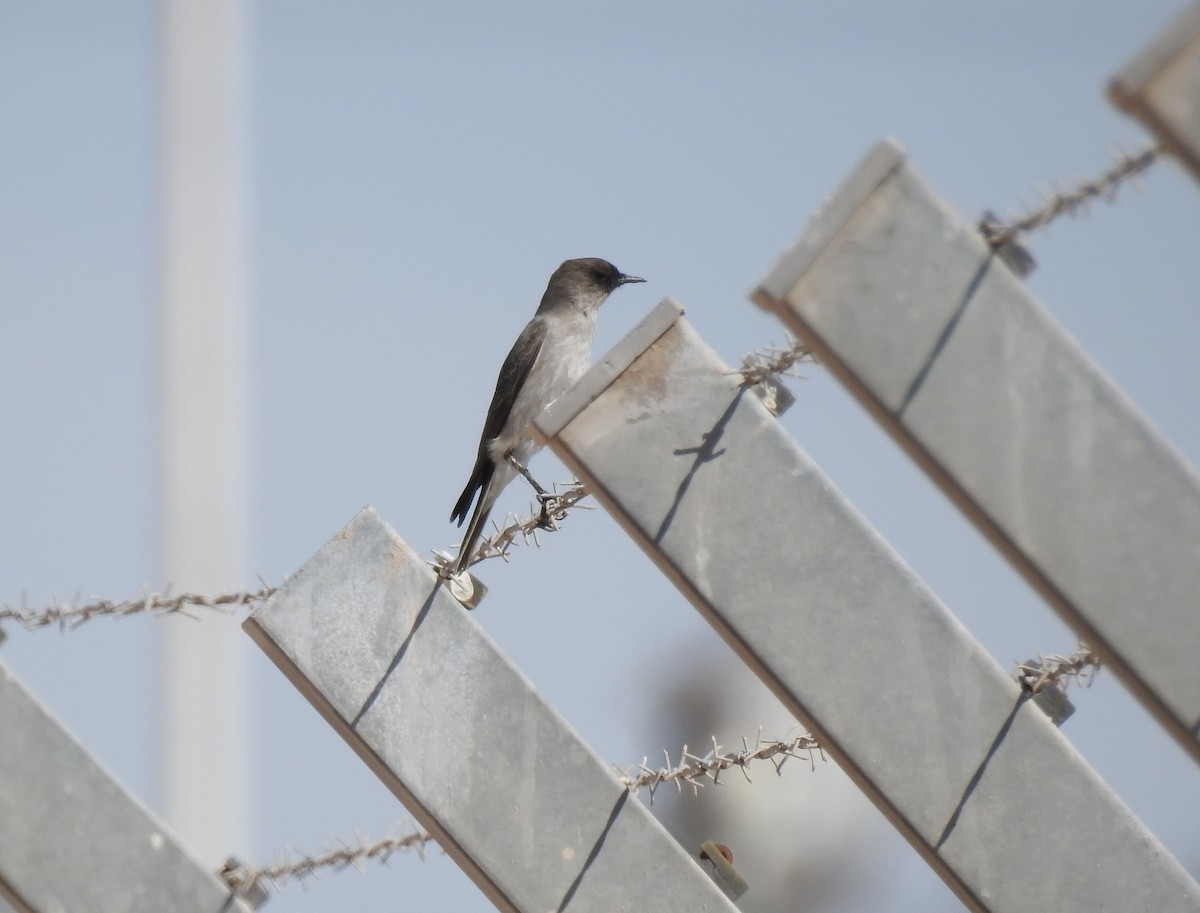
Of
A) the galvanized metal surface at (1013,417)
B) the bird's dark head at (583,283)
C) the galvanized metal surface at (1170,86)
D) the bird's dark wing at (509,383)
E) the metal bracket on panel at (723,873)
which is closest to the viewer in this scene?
the galvanized metal surface at (1170,86)

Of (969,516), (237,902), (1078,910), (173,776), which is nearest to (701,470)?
(969,516)

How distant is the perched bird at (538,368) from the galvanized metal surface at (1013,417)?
329 cm

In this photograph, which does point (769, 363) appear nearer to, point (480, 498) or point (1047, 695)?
point (1047, 695)

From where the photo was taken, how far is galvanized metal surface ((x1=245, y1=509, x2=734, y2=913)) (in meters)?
3.78

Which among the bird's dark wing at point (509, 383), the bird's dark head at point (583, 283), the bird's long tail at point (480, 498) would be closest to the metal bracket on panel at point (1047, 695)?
the bird's long tail at point (480, 498)

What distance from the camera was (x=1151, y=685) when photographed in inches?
122

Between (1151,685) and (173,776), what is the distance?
328 inches

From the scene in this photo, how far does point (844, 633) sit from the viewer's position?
3.50m

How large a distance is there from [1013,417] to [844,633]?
0.65m

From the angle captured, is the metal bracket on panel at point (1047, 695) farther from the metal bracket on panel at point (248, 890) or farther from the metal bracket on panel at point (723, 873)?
the metal bracket on panel at point (248, 890)

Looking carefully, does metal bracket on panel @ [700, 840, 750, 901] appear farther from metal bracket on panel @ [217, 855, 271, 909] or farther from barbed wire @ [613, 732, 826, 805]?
metal bracket on panel @ [217, 855, 271, 909]

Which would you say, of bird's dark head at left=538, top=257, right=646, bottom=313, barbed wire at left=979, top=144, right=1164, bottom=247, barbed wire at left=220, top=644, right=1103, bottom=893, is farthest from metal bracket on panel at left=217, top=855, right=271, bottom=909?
bird's dark head at left=538, top=257, right=646, bottom=313

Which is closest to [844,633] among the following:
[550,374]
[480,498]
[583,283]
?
[480,498]

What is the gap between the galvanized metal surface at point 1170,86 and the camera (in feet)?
9.02
